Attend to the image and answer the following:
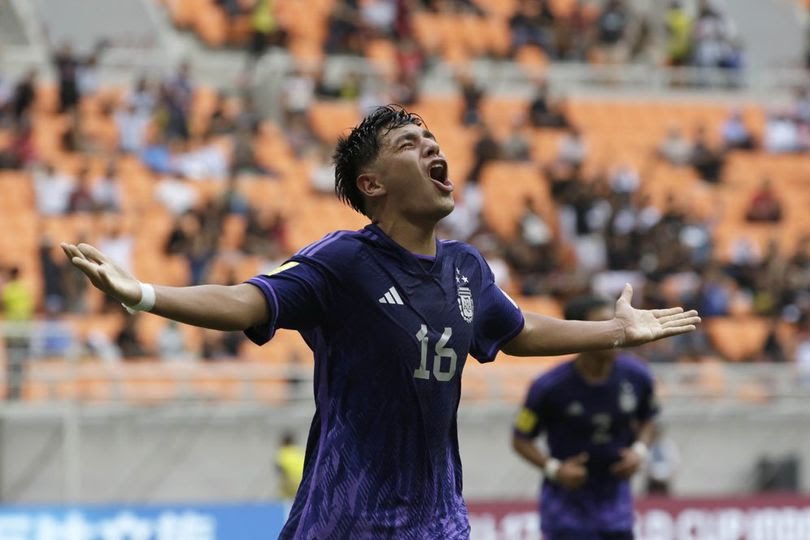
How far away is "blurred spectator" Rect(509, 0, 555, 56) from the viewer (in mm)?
28375

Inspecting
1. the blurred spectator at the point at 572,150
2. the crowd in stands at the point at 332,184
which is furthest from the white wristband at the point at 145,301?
the blurred spectator at the point at 572,150

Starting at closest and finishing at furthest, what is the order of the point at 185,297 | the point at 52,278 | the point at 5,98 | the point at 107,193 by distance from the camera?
1. the point at 185,297
2. the point at 52,278
3. the point at 107,193
4. the point at 5,98

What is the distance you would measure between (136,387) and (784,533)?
6679mm

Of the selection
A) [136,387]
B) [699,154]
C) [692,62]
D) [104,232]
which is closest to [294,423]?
[136,387]

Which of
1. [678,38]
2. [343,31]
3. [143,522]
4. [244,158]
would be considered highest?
[678,38]

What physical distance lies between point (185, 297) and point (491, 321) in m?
1.33

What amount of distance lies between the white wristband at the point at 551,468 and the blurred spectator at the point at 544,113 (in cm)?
1635

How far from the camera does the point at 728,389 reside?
20.3 meters

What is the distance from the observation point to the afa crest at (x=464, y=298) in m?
5.69

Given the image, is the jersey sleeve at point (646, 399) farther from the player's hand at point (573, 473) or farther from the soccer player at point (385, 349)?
the soccer player at point (385, 349)

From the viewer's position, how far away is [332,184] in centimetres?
2208

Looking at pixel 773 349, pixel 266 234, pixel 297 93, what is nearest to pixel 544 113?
pixel 297 93

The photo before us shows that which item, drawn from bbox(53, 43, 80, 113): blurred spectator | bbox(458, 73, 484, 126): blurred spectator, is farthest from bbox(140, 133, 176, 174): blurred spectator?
bbox(458, 73, 484, 126): blurred spectator

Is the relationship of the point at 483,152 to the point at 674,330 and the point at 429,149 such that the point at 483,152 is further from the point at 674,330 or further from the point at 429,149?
the point at 429,149
